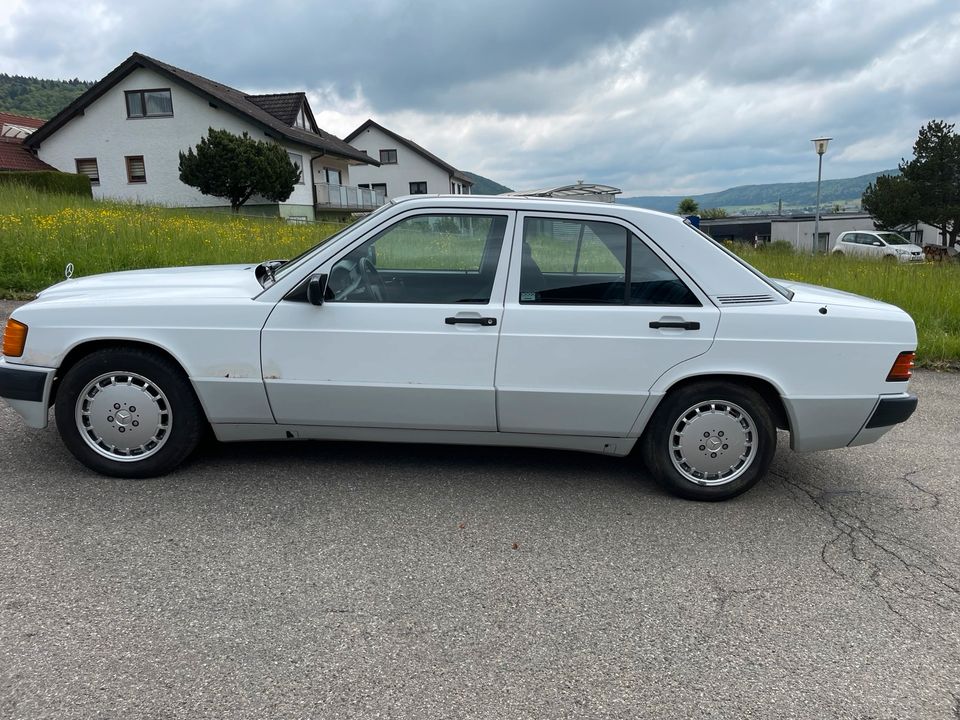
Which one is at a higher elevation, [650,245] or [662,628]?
[650,245]

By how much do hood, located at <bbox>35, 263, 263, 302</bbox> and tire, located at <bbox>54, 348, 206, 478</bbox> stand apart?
0.37 metres

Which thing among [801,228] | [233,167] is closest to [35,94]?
[233,167]

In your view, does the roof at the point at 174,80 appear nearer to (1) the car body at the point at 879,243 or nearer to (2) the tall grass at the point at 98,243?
(2) the tall grass at the point at 98,243

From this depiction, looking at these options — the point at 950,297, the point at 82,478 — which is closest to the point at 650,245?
the point at 82,478

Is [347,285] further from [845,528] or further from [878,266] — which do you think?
[878,266]

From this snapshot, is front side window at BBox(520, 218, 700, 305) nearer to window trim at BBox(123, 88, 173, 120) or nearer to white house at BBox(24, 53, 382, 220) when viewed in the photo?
white house at BBox(24, 53, 382, 220)

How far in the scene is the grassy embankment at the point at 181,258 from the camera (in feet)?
30.6

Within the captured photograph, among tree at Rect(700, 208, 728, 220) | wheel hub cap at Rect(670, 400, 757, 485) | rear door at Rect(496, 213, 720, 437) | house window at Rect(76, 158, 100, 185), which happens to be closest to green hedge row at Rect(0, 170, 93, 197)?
house window at Rect(76, 158, 100, 185)

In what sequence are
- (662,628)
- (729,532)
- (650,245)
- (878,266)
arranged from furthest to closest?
1. (878,266)
2. (650,245)
3. (729,532)
4. (662,628)

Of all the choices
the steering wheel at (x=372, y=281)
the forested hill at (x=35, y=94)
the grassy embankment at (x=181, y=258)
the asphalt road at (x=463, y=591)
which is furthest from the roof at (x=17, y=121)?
the asphalt road at (x=463, y=591)

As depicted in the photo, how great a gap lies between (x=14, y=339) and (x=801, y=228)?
6303cm

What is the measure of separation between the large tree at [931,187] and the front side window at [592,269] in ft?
181

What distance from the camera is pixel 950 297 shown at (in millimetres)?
9523

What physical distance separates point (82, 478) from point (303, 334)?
5.03ft
